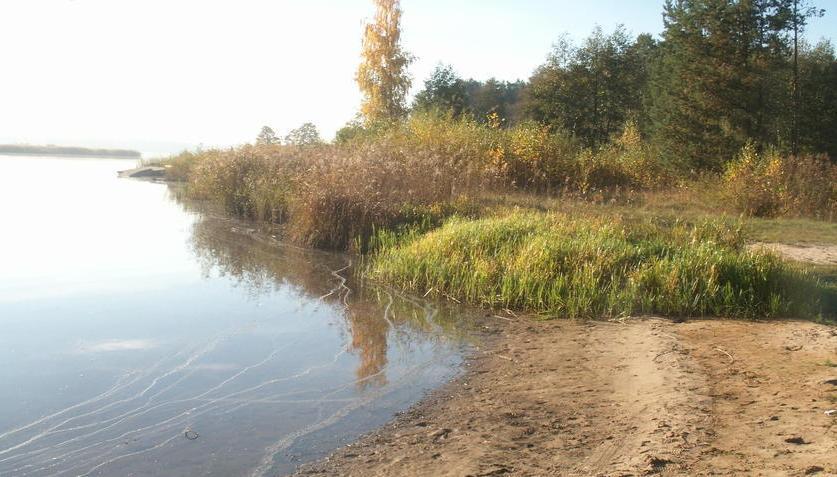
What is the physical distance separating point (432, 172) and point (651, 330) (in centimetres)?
813

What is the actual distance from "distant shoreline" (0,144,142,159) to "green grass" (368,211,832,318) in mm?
48027

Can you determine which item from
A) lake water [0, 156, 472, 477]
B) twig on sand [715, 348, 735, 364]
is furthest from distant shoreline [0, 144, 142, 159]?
twig on sand [715, 348, 735, 364]

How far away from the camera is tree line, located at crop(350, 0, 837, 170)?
25.8 meters

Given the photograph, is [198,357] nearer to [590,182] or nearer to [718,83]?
[590,182]

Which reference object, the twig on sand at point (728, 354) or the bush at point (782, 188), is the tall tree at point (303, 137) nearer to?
the bush at point (782, 188)

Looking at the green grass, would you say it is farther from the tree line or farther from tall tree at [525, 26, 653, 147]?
tall tree at [525, 26, 653, 147]

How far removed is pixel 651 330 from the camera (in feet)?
24.9

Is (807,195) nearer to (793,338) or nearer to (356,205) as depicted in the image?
(356,205)

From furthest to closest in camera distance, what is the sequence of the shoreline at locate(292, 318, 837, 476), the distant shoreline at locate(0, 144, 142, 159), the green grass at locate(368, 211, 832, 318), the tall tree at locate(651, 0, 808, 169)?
the distant shoreline at locate(0, 144, 142, 159) → the tall tree at locate(651, 0, 808, 169) → the green grass at locate(368, 211, 832, 318) → the shoreline at locate(292, 318, 837, 476)

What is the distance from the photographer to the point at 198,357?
293 inches

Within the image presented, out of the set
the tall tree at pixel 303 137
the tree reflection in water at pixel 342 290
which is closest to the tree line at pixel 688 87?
the tall tree at pixel 303 137

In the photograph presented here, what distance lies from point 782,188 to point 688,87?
1013 centimetres

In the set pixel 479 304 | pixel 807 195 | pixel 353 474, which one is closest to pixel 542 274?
pixel 479 304

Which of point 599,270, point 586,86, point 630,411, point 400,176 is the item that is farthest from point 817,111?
point 630,411
